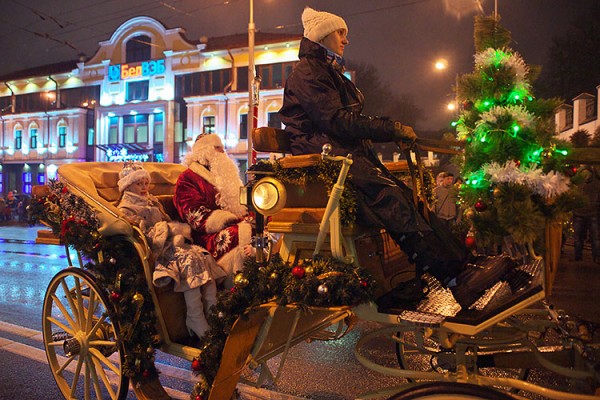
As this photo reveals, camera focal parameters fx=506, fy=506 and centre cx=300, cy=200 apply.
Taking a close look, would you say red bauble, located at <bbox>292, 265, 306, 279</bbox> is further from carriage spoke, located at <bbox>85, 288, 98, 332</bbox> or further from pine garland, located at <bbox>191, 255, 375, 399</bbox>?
carriage spoke, located at <bbox>85, 288, 98, 332</bbox>

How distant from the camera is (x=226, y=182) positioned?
409cm

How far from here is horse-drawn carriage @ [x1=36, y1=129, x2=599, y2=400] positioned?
7.55 feet

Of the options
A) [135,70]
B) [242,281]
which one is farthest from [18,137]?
[242,281]

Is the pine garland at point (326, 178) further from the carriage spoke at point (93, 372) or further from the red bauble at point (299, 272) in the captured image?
the carriage spoke at point (93, 372)

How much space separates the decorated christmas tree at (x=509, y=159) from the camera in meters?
2.34

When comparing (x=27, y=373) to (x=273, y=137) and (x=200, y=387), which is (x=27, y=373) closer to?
(x=200, y=387)

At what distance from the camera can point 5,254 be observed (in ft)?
40.5

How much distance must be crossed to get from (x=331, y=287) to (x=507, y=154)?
42.3 inches

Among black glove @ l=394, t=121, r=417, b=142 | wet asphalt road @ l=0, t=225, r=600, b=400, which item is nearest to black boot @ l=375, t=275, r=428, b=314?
black glove @ l=394, t=121, r=417, b=142

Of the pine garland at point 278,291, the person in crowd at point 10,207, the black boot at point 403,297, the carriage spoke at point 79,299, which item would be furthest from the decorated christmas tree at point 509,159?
the person in crowd at point 10,207

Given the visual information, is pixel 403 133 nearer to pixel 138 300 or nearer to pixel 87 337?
pixel 138 300

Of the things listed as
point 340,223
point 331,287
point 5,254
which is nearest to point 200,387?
point 331,287

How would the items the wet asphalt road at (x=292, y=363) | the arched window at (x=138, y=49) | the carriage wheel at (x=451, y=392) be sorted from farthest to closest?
the arched window at (x=138, y=49)
the wet asphalt road at (x=292, y=363)
the carriage wheel at (x=451, y=392)

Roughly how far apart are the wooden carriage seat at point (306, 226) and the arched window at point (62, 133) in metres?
38.6
